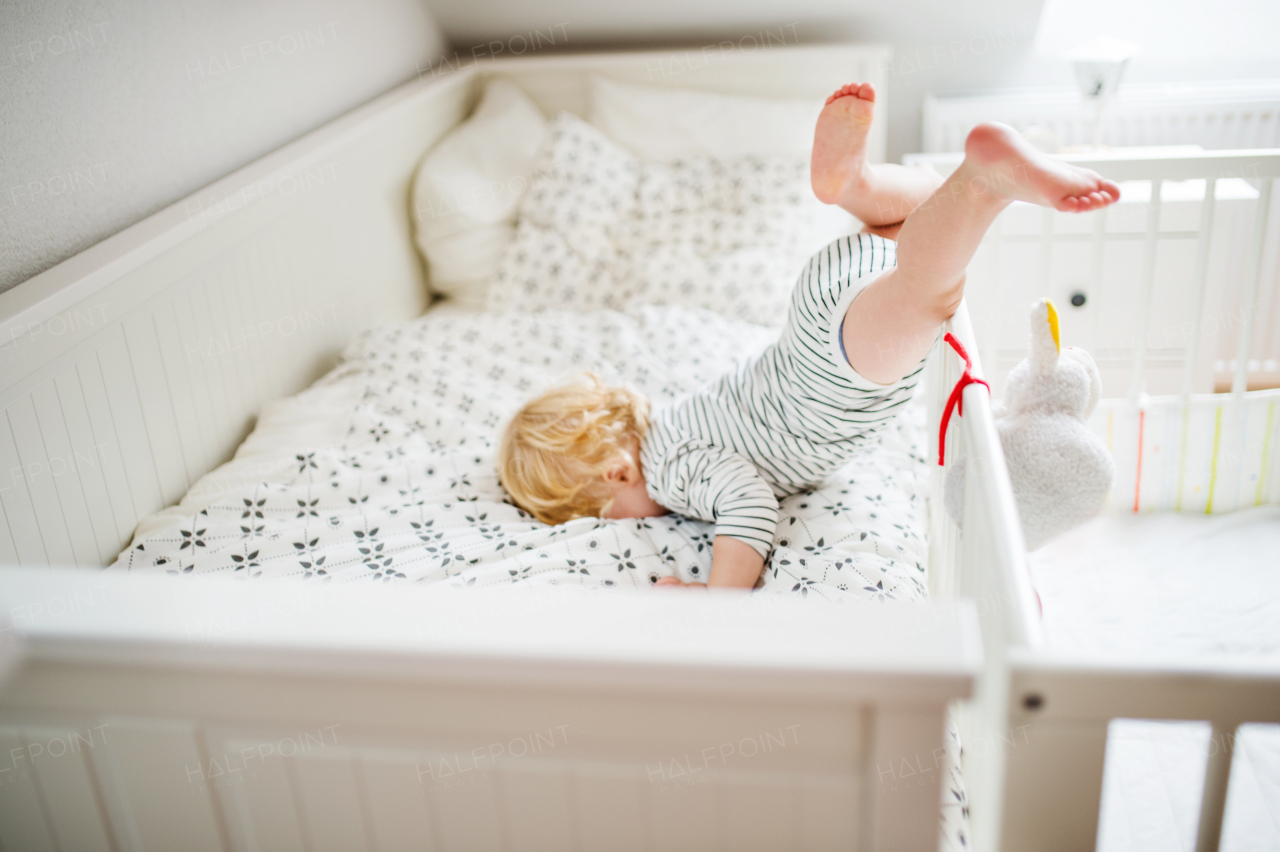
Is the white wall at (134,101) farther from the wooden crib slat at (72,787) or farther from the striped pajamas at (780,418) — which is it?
the striped pajamas at (780,418)

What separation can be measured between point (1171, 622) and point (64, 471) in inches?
60.2

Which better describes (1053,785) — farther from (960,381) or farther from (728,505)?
(728,505)

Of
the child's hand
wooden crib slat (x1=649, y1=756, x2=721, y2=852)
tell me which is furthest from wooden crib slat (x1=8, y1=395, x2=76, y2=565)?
wooden crib slat (x1=649, y1=756, x2=721, y2=852)

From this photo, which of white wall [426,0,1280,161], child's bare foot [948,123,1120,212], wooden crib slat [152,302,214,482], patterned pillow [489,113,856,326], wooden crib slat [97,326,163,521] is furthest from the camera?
white wall [426,0,1280,161]

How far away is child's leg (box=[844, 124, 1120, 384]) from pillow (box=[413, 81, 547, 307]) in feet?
4.41

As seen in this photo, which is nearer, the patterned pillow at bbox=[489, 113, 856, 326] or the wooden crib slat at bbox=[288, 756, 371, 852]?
the wooden crib slat at bbox=[288, 756, 371, 852]

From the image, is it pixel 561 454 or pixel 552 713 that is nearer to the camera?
pixel 552 713

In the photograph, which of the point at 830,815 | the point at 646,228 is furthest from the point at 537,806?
the point at 646,228

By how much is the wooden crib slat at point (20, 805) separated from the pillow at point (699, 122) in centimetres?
190

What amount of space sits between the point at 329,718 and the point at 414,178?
1.82 meters

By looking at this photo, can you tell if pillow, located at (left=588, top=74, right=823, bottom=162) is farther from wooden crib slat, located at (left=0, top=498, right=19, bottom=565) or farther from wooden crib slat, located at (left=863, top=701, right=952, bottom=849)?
wooden crib slat, located at (left=863, top=701, right=952, bottom=849)

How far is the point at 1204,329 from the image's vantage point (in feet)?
6.17

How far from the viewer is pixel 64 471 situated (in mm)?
1108

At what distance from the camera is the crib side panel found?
1066 millimetres
